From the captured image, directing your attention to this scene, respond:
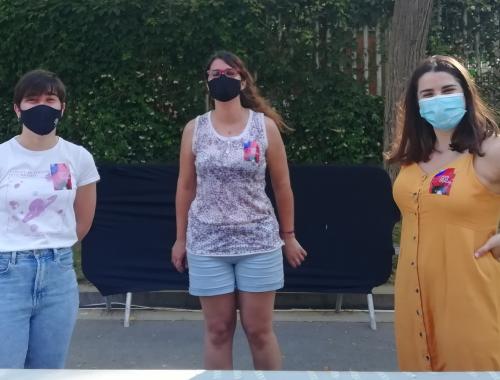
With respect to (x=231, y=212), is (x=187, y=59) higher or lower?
higher

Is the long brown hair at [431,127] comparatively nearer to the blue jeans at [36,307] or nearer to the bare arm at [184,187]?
the bare arm at [184,187]

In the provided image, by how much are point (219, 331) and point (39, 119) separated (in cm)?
130

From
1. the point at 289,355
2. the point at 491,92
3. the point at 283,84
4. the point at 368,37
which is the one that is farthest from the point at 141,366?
the point at 491,92

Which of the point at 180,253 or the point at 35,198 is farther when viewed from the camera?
the point at 180,253

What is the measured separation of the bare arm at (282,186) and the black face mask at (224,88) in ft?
0.70

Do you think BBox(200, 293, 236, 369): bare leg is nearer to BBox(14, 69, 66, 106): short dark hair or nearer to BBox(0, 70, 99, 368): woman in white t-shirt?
BBox(0, 70, 99, 368): woman in white t-shirt

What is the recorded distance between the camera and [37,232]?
2.51m

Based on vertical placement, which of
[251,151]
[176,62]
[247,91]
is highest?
[176,62]

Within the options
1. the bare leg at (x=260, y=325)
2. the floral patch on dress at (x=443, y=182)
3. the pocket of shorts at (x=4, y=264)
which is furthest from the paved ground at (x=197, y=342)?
the floral patch on dress at (x=443, y=182)

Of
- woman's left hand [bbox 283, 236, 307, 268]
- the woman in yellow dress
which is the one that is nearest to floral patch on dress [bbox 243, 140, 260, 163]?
woman's left hand [bbox 283, 236, 307, 268]

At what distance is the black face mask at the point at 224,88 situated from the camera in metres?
3.08

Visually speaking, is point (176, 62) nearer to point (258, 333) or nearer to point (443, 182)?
point (258, 333)

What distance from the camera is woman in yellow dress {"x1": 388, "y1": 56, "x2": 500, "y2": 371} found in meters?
2.29

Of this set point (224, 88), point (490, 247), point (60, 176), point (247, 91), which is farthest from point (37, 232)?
point (490, 247)
